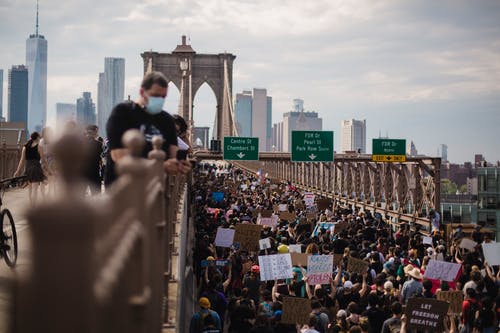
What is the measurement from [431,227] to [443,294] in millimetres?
13932

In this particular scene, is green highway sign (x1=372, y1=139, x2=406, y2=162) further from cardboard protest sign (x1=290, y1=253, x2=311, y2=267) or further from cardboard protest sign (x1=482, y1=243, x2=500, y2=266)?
cardboard protest sign (x1=290, y1=253, x2=311, y2=267)

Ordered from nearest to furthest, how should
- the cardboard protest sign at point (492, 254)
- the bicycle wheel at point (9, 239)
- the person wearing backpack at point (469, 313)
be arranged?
the bicycle wheel at point (9, 239), the person wearing backpack at point (469, 313), the cardboard protest sign at point (492, 254)

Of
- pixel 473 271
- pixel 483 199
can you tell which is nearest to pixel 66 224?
Answer: pixel 473 271

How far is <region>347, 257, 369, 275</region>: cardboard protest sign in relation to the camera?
32.6 feet

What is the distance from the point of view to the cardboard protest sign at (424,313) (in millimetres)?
7582

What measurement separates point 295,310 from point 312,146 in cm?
2565

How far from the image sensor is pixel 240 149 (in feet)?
116

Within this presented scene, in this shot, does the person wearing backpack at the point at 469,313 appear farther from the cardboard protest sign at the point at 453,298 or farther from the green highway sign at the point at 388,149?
the green highway sign at the point at 388,149

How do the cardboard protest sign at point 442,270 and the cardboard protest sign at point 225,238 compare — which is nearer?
the cardboard protest sign at point 442,270

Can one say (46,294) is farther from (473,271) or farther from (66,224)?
(473,271)

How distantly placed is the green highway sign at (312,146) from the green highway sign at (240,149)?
278 cm

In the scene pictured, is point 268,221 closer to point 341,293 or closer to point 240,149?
point 341,293

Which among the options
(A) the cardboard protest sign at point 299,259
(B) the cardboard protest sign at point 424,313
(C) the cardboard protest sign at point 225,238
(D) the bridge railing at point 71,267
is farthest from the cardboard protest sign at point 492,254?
(D) the bridge railing at point 71,267

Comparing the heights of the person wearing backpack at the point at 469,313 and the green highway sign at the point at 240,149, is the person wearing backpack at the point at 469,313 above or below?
below
